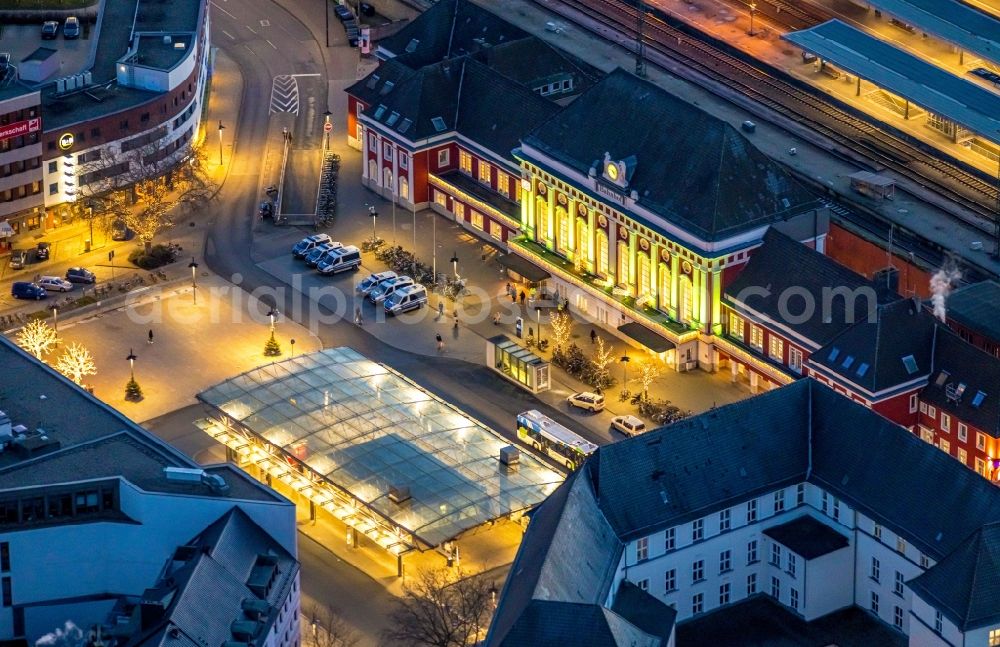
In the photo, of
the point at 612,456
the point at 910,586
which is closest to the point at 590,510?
the point at 612,456

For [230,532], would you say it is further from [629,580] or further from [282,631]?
[629,580]

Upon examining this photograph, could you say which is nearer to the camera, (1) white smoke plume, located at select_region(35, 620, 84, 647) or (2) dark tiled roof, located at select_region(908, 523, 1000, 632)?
(2) dark tiled roof, located at select_region(908, 523, 1000, 632)

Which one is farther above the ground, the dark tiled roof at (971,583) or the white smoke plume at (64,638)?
the dark tiled roof at (971,583)

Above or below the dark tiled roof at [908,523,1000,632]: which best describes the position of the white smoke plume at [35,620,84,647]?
below

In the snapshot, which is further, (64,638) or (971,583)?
(64,638)

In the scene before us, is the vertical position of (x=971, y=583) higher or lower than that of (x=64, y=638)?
higher
